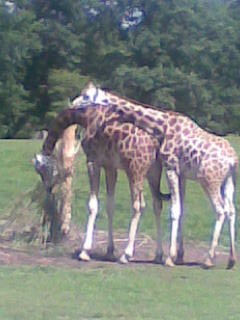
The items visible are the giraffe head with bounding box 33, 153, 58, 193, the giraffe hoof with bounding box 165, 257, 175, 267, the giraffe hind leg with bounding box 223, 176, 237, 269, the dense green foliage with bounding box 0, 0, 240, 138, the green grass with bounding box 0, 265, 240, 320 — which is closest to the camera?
the green grass with bounding box 0, 265, 240, 320

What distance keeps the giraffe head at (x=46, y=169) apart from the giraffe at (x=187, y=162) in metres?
1.37

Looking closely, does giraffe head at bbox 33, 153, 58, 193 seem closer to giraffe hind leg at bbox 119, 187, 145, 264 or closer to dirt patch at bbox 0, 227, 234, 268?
dirt patch at bbox 0, 227, 234, 268

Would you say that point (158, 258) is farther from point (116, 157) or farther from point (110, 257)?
point (116, 157)

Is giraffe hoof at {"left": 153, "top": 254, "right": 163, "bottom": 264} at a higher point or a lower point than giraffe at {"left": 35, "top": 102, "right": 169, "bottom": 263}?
lower

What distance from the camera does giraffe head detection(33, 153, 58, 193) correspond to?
13070 millimetres

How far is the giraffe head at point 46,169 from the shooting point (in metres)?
13.1

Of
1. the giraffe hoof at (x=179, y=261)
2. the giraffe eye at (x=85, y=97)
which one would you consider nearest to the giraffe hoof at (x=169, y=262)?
the giraffe hoof at (x=179, y=261)

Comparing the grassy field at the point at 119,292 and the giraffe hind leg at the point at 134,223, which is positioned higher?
the giraffe hind leg at the point at 134,223

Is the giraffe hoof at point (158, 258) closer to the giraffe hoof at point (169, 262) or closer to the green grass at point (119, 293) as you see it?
the giraffe hoof at point (169, 262)

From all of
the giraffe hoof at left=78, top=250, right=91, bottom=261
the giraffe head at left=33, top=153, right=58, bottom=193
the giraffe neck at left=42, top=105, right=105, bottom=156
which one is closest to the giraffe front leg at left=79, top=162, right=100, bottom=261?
the giraffe hoof at left=78, top=250, right=91, bottom=261

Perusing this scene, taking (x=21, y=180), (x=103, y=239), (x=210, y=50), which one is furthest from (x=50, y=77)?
(x=103, y=239)

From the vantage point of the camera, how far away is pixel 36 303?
8.91m

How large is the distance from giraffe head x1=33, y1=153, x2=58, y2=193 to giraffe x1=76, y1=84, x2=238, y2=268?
1.37 meters

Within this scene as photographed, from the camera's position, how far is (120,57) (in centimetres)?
5297
